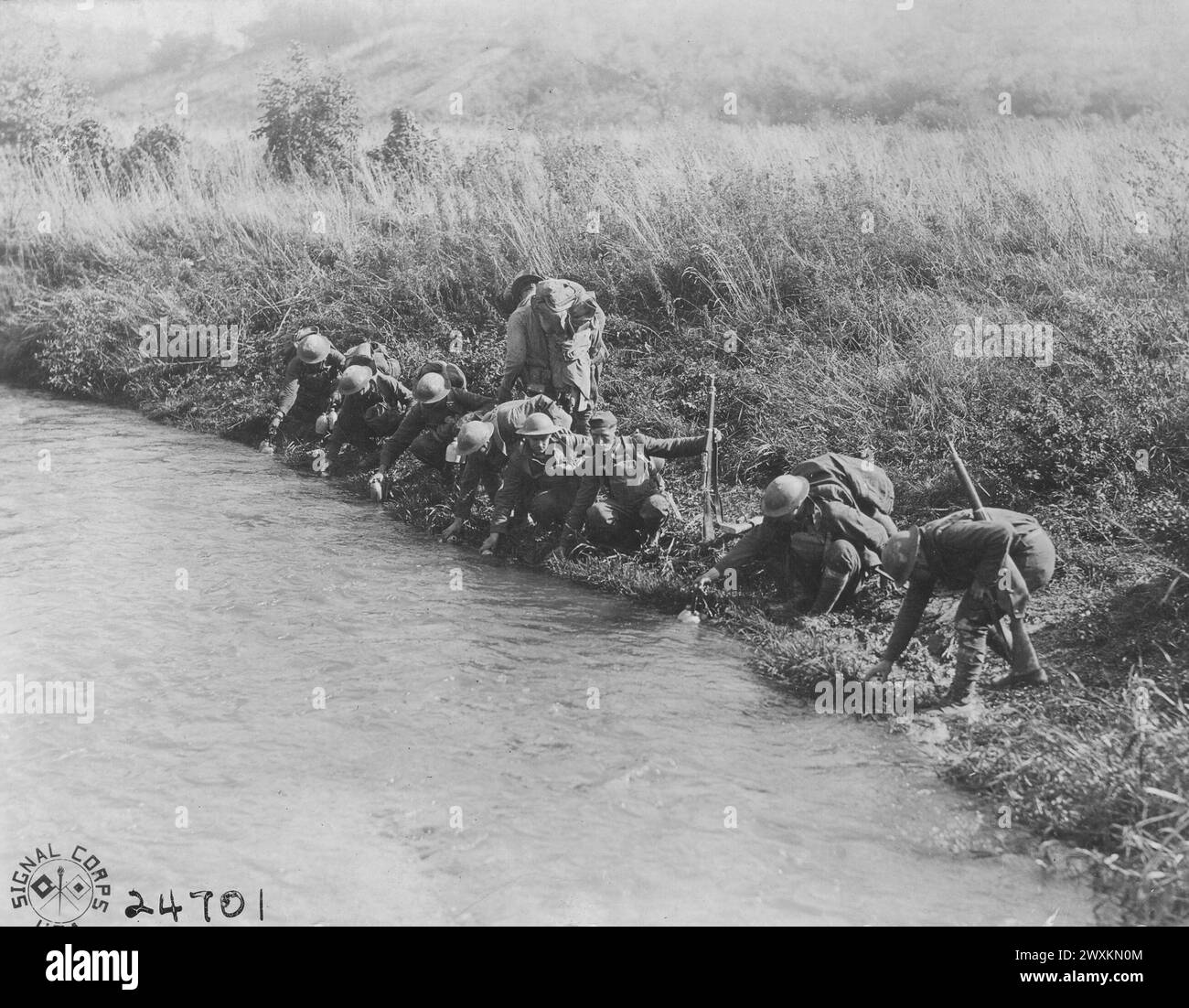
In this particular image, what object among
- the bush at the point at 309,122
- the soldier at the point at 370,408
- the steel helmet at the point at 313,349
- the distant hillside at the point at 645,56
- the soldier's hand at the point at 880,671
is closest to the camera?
the soldier's hand at the point at 880,671

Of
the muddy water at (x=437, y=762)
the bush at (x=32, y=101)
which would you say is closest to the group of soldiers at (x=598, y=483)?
the muddy water at (x=437, y=762)

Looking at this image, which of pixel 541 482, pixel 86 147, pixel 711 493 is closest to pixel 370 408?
pixel 541 482

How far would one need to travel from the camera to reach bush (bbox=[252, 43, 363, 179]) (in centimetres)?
1662

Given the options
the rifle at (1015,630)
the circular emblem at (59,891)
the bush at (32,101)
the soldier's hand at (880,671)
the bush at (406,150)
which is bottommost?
the circular emblem at (59,891)

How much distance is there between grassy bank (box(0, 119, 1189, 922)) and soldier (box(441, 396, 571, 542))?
48 centimetres

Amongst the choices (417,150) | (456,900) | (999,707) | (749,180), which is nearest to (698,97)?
(417,150)

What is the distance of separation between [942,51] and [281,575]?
47.2ft

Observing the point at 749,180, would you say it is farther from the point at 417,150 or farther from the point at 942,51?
the point at 942,51

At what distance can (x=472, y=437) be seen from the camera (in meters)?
9.40

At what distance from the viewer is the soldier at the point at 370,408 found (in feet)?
37.2

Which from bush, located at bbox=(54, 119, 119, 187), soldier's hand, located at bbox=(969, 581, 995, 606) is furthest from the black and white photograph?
bush, located at bbox=(54, 119, 119, 187)

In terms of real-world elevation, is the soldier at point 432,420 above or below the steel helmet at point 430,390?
below

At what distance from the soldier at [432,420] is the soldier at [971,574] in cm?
501

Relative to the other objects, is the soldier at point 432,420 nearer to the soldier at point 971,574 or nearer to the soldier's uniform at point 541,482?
the soldier's uniform at point 541,482
